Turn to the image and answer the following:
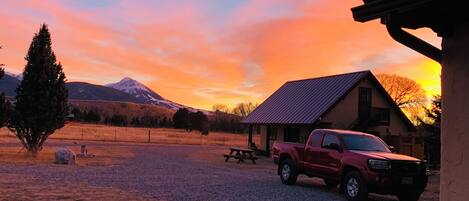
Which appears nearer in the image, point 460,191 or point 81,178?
point 460,191

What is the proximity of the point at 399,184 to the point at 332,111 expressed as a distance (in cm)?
2149

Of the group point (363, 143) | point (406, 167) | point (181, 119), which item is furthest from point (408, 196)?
point (181, 119)

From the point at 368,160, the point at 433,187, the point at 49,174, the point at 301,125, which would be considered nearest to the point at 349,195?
the point at 368,160

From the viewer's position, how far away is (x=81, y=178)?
17141 mm

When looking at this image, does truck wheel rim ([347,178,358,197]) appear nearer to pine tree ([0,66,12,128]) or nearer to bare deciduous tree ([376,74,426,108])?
pine tree ([0,66,12,128])

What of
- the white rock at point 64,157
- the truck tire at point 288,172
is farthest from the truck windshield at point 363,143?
the white rock at point 64,157

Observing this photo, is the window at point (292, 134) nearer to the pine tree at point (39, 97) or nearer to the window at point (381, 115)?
the window at point (381, 115)

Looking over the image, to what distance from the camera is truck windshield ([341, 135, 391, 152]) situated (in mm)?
15848

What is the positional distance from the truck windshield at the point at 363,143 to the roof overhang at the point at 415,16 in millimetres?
9910

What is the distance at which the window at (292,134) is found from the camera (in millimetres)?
37062

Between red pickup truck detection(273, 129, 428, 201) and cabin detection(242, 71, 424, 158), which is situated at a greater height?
cabin detection(242, 71, 424, 158)

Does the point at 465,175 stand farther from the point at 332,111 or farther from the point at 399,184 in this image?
the point at 332,111

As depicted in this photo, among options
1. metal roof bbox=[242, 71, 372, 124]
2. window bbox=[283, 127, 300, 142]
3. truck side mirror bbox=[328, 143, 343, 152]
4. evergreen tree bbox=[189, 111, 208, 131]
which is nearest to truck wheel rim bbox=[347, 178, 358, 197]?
truck side mirror bbox=[328, 143, 343, 152]

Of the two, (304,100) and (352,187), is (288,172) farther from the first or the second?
(304,100)
